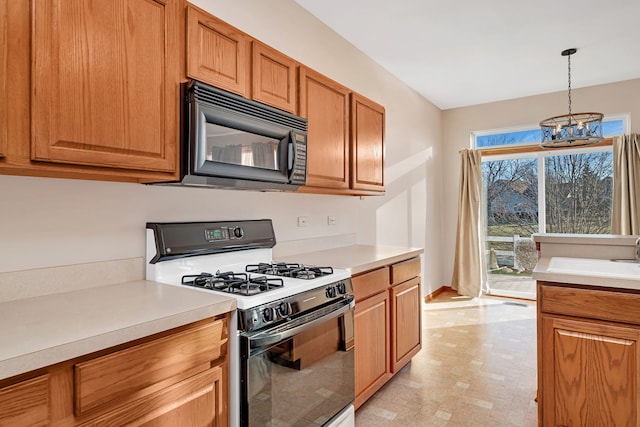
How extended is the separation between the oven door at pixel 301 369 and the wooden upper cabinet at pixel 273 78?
1125 mm

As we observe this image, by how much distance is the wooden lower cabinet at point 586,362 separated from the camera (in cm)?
175

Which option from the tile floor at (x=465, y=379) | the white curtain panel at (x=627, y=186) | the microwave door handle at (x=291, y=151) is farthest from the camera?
the white curtain panel at (x=627, y=186)

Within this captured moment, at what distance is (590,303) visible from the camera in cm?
182

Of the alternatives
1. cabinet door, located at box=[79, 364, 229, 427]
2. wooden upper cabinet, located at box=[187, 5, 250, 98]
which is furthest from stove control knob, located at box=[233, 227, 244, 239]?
cabinet door, located at box=[79, 364, 229, 427]

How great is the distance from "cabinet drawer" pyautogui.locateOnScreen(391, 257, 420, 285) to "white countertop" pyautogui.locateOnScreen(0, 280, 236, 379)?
1467mm

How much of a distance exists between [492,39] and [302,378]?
3224 mm

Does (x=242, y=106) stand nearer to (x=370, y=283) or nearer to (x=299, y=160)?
(x=299, y=160)

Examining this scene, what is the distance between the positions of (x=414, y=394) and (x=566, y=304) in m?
1.20

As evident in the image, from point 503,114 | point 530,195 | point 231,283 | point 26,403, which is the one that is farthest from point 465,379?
point 503,114

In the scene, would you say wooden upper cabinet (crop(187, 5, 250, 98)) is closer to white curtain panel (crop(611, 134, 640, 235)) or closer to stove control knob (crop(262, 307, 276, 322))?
stove control knob (crop(262, 307, 276, 322))

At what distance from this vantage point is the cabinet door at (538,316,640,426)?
5.74 feet

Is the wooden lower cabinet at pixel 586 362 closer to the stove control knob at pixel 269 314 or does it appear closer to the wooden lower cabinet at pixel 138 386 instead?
the stove control knob at pixel 269 314

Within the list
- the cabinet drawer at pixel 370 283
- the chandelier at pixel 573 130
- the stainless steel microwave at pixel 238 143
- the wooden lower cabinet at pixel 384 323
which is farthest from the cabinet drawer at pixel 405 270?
the chandelier at pixel 573 130

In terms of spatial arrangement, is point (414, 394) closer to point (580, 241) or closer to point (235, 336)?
point (580, 241)
